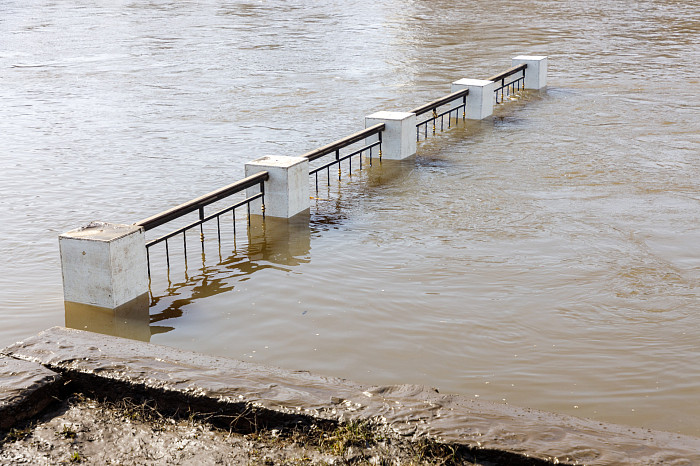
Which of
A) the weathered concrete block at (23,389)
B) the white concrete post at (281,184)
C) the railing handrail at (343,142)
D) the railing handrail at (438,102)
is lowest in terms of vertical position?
the weathered concrete block at (23,389)

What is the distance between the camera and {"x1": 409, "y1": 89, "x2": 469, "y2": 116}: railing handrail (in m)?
13.1

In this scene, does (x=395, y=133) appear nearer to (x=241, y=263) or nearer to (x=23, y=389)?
(x=241, y=263)

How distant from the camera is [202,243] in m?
8.70

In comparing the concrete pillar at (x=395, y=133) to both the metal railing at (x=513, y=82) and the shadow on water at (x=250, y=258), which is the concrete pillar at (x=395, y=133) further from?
the metal railing at (x=513, y=82)

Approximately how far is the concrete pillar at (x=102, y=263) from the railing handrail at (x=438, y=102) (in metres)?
6.83

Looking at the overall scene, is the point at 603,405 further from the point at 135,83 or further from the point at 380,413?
the point at 135,83

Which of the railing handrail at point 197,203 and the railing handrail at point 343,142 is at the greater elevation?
the railing handrail at point 343,142

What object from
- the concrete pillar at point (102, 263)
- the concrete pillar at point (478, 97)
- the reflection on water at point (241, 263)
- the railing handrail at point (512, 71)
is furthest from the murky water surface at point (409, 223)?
the railing handrail at point (512, 71)

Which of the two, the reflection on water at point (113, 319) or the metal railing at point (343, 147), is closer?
the reflection on water at point (113, 319)

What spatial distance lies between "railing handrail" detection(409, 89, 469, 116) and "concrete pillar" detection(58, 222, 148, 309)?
683cm

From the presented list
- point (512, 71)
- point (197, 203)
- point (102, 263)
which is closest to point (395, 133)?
point (197, 203)

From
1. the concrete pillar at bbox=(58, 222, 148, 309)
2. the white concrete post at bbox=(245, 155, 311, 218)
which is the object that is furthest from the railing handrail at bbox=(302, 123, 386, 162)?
the concrete pillar at bbox=(58, 222, 148, 309)

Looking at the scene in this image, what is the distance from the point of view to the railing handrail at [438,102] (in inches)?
515

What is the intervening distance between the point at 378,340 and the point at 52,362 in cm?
270
